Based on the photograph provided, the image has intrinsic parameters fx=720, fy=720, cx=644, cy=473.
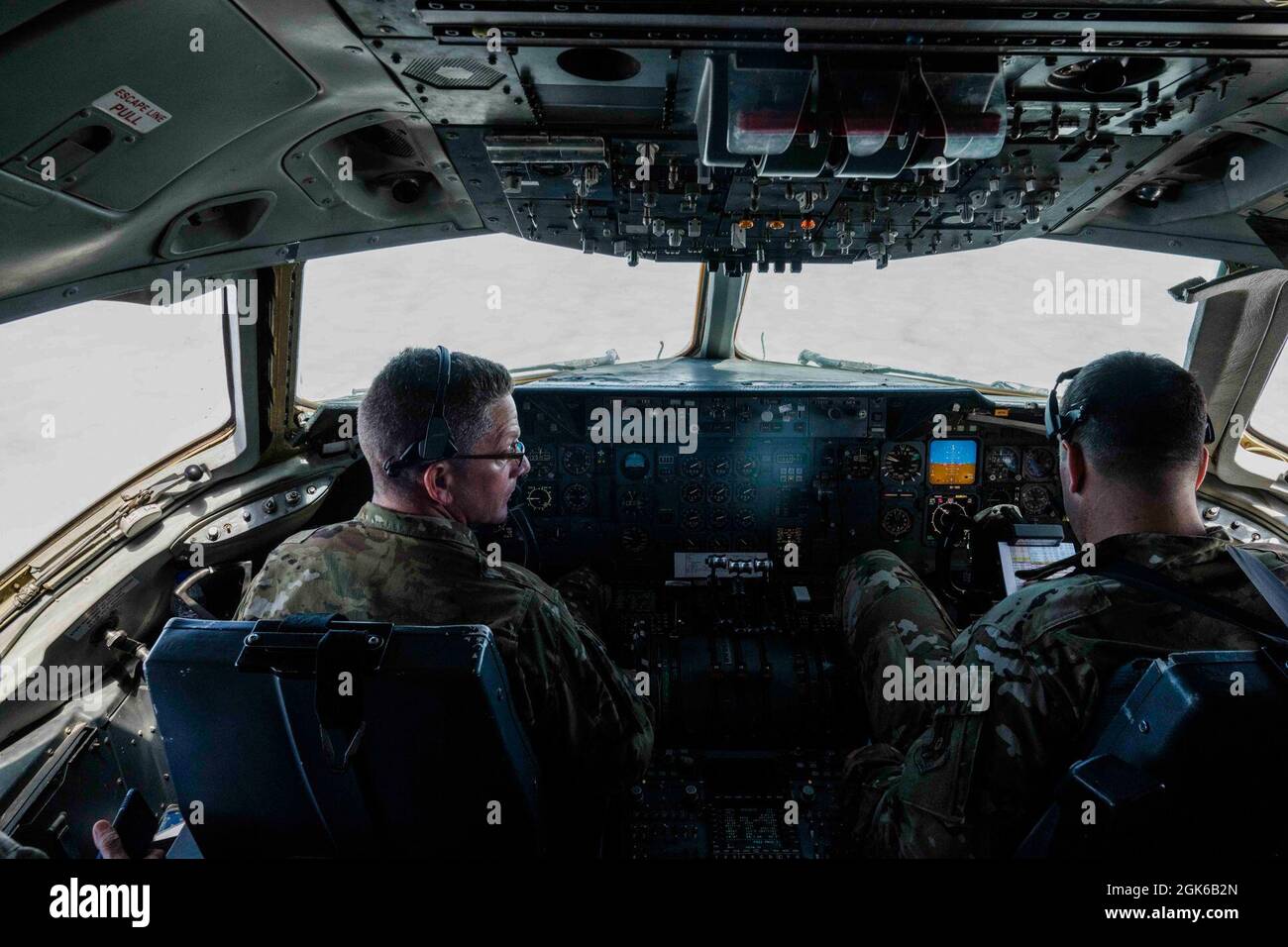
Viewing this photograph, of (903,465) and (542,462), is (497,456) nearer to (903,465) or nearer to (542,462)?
(542,462)

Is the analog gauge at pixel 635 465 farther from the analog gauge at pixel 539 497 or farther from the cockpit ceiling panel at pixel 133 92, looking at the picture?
the cockpit ceiling panel at pixel 133 92

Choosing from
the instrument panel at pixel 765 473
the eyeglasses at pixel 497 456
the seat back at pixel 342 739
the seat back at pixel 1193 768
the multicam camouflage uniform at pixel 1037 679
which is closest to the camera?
the seat back at pixel 1193 768

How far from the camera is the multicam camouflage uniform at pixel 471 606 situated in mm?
1417

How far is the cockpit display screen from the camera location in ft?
10.5

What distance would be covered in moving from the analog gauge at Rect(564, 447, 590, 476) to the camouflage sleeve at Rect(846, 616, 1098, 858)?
2053 mm

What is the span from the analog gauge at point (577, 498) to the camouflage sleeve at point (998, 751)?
2.07m

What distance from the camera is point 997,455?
127 inches

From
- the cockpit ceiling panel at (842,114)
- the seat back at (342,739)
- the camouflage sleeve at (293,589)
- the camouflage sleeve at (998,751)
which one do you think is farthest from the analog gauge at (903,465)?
the camouflage sleeve at (293,589)

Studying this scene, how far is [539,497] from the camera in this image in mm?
3287

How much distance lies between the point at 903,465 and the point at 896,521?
0.27 m

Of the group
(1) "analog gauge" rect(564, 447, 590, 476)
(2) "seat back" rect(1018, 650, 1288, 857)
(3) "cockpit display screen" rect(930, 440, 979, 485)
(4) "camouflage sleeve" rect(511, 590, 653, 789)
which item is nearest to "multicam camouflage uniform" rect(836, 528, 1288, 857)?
(2) "seat back" rect(1018, 650, 1288, 857)

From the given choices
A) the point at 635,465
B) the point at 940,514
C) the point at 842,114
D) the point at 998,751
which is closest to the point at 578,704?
the point at 998,751

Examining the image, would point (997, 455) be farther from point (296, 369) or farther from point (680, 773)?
point (296, 369)

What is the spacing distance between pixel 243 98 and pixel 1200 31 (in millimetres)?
1891
